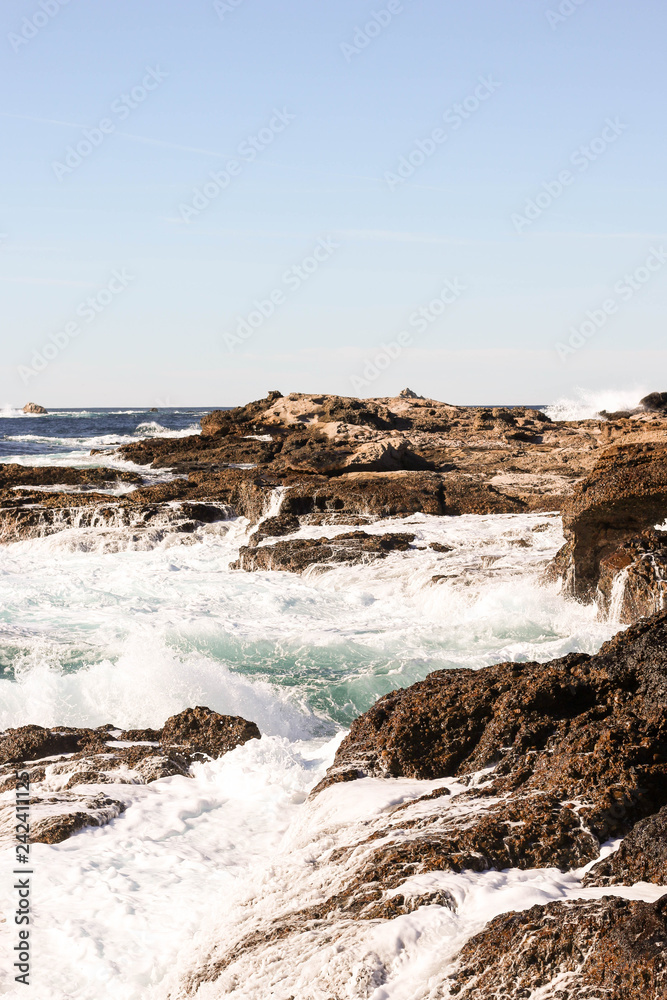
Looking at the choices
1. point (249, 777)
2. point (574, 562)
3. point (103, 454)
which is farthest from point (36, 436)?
point (249, 777)

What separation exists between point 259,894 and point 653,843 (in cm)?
206

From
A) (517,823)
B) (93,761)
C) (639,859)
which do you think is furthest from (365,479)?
(639,859)

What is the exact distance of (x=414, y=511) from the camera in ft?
60.8

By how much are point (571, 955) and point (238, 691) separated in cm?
585

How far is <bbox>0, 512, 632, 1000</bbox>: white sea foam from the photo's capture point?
12.4 ft

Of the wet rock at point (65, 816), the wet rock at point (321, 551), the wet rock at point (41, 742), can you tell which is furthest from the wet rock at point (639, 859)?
the wet rock at point (321, 551)

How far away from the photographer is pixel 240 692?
8.45 meters

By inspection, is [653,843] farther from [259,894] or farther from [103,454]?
[103,454]

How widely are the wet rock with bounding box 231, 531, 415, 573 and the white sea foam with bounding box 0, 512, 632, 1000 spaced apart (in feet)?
1.17

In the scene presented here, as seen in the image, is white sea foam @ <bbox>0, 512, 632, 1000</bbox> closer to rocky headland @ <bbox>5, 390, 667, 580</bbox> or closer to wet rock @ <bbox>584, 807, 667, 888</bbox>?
wet rock @ <bbox>584, 807, 667, 888</bbox>

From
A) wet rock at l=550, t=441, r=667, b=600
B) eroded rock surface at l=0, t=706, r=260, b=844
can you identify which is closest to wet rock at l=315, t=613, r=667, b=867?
eroded rock surface at l=0, t=706, r=260, b=844

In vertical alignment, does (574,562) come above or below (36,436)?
below

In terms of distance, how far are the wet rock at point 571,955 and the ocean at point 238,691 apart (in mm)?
232

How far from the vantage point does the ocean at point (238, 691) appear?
381cm
